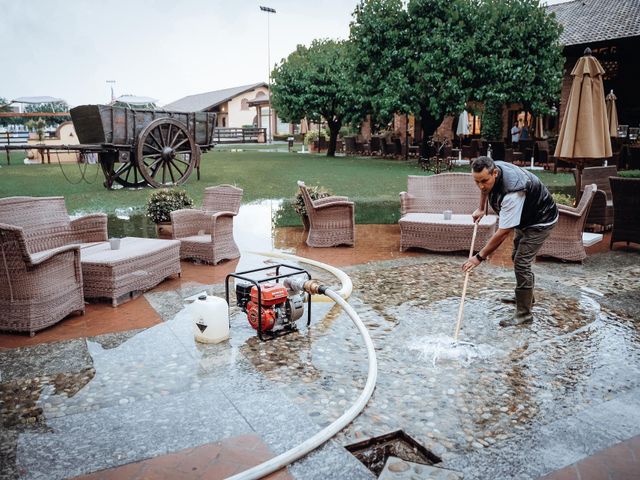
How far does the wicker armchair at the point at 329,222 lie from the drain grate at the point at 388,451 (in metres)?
4.57

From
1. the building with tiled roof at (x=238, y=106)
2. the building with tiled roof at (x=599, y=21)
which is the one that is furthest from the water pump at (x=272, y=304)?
the building with tiled roof at (x=238, y=106)

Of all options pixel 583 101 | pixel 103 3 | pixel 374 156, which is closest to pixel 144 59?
pixel 103 3

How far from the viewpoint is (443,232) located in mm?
6789

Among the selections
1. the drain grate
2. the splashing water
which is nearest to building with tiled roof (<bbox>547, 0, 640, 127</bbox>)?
the splashing water

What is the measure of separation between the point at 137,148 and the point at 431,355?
1073 centimetres

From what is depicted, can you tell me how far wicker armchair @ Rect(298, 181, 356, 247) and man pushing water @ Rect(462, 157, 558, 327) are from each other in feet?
8.99

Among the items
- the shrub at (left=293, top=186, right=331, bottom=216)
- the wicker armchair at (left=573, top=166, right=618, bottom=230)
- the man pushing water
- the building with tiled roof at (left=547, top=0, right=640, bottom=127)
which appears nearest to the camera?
the man pushing water

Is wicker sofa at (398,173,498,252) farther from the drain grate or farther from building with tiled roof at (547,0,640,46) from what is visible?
building with tiled roof at (547,0,640,46)

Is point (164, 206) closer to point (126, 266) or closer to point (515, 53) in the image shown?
point (126, 266)

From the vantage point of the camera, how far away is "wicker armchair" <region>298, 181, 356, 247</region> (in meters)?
7.12

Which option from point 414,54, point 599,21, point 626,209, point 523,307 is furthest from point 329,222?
point 599,21

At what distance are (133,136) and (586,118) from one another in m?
9.88

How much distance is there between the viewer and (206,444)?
264 centimetres

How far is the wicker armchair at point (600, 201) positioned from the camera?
7782mm
